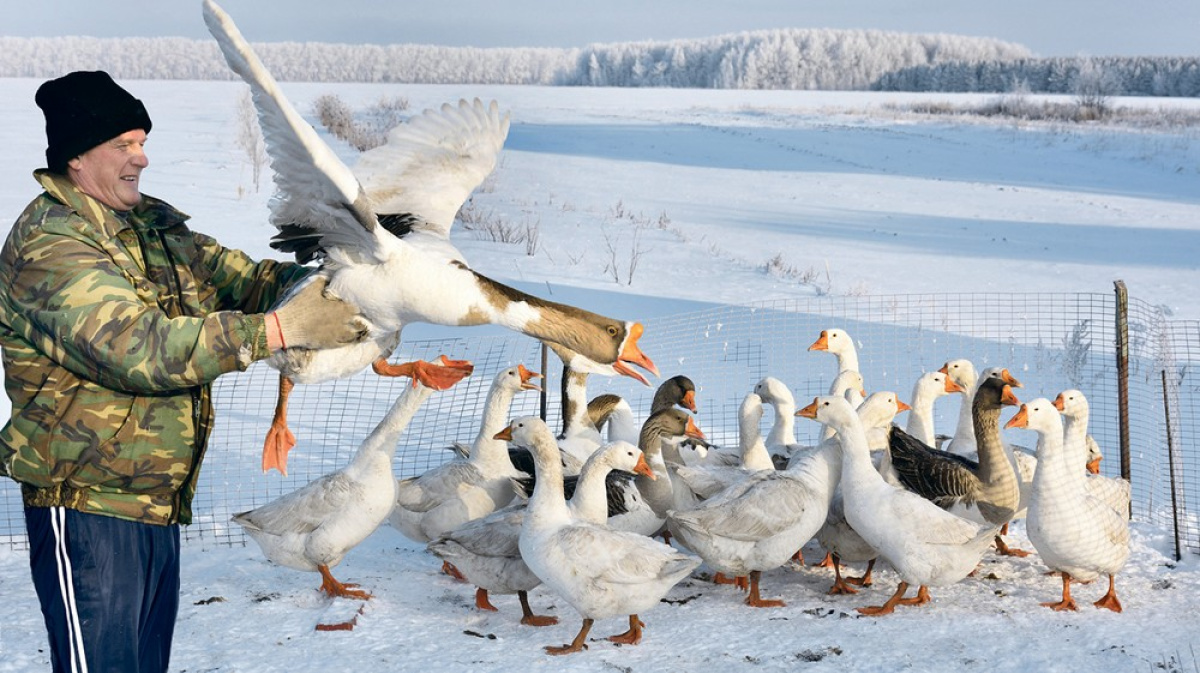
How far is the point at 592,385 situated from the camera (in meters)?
10.4

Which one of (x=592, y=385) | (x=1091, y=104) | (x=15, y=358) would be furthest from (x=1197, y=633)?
(x=1091, y=104)

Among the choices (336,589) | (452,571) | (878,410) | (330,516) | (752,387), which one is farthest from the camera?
(752,387)

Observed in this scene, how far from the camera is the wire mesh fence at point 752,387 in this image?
779cm

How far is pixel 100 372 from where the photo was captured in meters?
2.86

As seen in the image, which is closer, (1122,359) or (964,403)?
(1122,359)

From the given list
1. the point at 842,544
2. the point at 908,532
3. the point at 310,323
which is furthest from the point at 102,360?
the point at 842,544

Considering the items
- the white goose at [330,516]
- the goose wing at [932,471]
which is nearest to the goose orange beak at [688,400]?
the goose wing at [932,471]

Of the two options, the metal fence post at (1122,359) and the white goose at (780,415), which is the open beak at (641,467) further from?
the metal fence post at (1122,359)

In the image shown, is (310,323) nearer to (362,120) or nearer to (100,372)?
(100,372)

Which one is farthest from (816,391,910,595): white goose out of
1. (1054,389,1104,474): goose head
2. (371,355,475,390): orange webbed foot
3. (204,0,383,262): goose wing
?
(204,0,383,262): goose wing

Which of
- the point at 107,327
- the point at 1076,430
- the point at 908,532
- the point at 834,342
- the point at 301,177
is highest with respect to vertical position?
the point at 301,177

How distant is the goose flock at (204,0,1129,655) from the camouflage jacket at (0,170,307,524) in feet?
2.15

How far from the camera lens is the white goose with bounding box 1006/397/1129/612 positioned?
5.66 meters

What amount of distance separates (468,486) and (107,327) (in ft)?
12.5
